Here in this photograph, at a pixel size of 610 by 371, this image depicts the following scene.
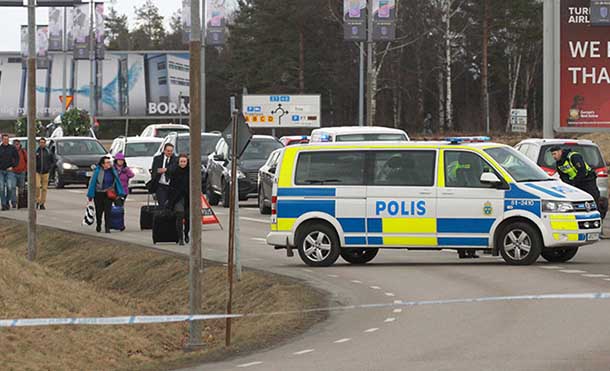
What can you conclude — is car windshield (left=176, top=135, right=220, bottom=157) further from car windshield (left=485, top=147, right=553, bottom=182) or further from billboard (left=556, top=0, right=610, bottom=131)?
car windshield (left=485, top=147, right=553, bottom=182)

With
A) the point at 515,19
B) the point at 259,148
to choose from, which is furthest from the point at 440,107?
the point at 259,148

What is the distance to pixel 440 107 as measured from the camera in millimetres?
87188

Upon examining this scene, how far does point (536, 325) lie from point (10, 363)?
5321mm

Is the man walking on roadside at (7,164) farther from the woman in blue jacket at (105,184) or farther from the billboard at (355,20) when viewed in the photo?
the billboard at (355,20)

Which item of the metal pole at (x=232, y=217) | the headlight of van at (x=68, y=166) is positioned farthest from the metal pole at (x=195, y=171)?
the headlight of van at (x=68, y=166)

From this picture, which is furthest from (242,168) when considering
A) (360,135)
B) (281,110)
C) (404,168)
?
(281,110)

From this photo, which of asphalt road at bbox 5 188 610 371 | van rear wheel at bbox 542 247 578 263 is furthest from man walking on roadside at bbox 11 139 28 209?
van rear wheel at bbox 542 247 578 263

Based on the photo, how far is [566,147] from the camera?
29.9m

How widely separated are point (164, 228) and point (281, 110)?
38682 mm

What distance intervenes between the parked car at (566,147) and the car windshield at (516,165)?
6.82m

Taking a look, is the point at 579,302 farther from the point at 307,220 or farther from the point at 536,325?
the point at 307,220

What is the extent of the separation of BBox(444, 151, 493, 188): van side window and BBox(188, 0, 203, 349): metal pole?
5927mm

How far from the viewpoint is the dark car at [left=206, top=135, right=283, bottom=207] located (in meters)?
37.2

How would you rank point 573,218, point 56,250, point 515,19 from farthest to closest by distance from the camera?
point 515,19 < point 56,250 < point 573,218
